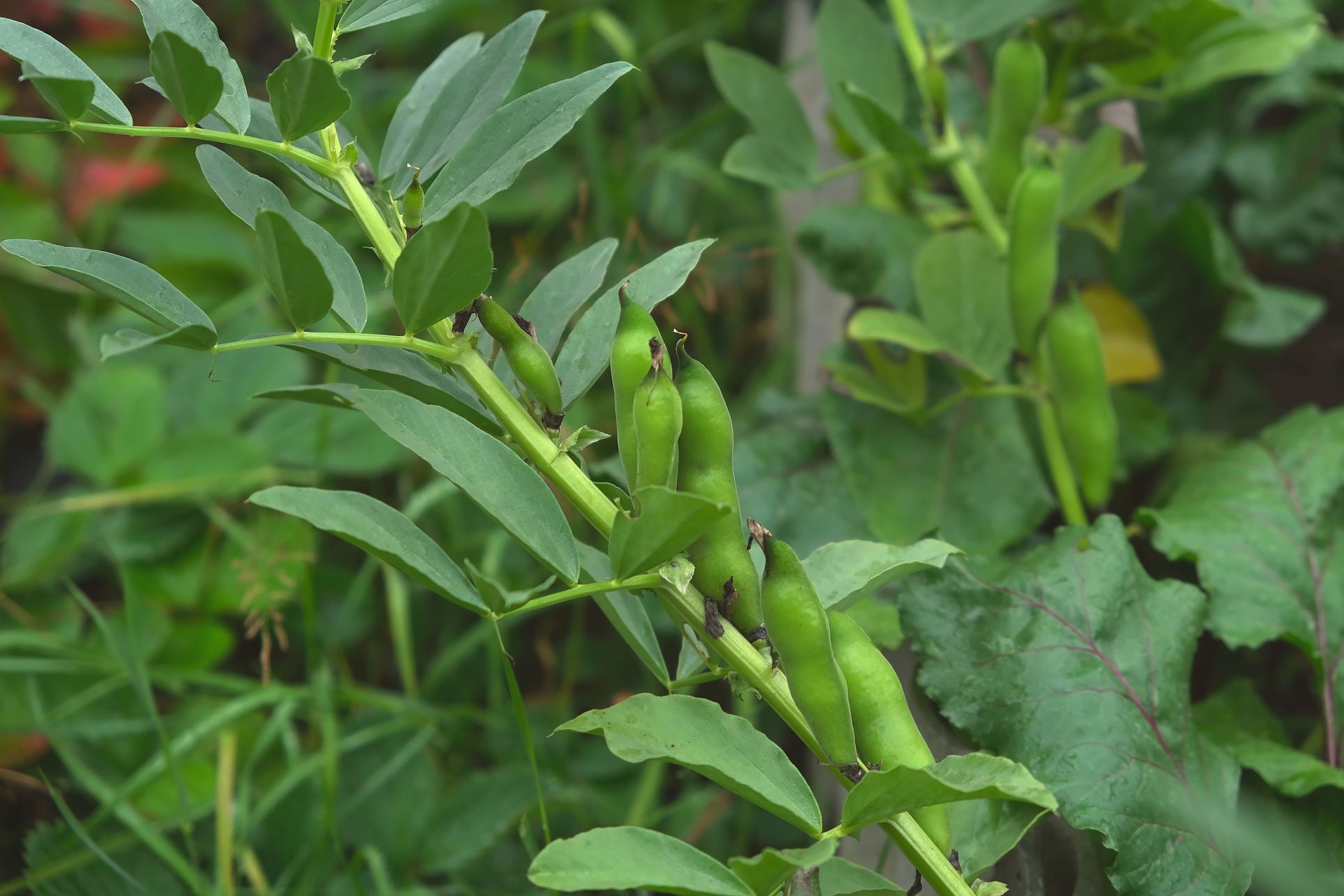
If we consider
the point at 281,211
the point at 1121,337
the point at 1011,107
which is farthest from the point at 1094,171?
the point at 281,211

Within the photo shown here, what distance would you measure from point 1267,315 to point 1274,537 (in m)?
0.36

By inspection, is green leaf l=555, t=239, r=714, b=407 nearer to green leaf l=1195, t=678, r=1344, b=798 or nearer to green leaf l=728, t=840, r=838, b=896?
green leaf l=728, t=840, r=838, b=896

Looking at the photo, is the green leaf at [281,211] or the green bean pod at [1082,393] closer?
the green leaf at [281,211]

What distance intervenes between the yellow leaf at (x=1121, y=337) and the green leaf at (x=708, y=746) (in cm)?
67

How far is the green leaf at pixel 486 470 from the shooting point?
497 mm

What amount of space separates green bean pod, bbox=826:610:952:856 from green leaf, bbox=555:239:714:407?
182 millimetres

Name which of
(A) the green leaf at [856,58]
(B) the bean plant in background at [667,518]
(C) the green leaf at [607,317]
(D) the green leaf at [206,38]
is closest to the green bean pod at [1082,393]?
(B) the bean plant in background at [667,518]

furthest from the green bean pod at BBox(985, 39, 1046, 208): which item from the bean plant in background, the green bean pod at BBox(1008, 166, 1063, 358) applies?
the green bean pod at BBox(1008, 166, 1063, 358)

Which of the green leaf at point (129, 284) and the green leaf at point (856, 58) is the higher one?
the green leaf at point (129, 284)

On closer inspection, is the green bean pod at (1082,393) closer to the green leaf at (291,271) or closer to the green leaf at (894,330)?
the green leaf at (894,330)

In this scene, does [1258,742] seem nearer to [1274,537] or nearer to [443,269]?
[1274,537]

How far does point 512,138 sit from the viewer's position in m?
0.56

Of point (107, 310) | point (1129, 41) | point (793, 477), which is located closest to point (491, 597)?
point (793, 477)

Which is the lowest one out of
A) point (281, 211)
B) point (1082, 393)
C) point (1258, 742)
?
point (1258, 742)
